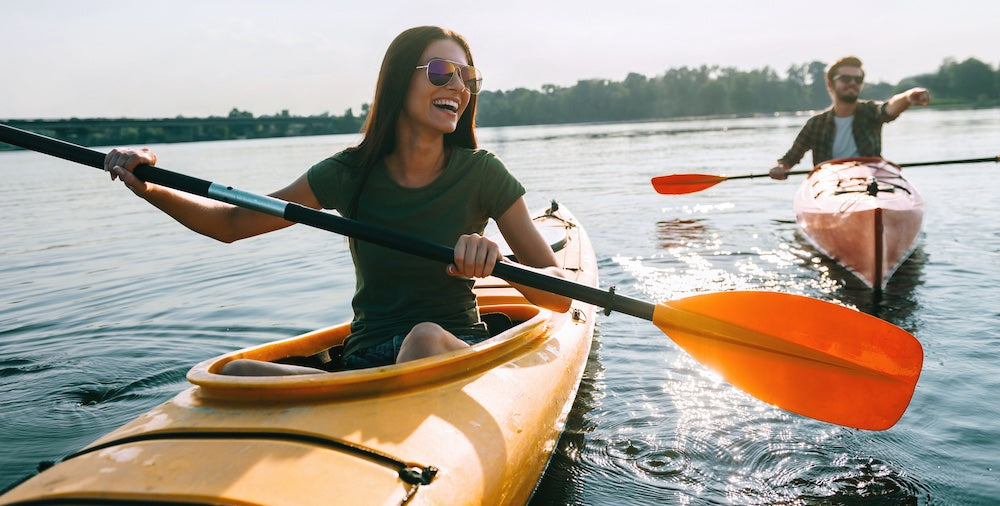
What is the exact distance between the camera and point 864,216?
600cm

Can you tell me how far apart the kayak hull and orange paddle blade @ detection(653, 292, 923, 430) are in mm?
3132

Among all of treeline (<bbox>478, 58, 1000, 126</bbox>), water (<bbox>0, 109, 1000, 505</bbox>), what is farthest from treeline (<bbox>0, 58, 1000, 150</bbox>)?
water (<bbox>0, 109, 1000, 505</bbox>)

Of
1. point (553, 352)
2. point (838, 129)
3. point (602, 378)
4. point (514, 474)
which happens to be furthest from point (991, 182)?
point (514, 474)

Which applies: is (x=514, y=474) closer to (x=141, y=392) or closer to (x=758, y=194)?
(x=141, y=392)

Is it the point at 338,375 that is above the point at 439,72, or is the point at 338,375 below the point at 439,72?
below

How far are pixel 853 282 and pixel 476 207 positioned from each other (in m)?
4.67

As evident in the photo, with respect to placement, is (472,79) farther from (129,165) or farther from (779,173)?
(779,173)

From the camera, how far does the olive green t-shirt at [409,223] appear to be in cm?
277

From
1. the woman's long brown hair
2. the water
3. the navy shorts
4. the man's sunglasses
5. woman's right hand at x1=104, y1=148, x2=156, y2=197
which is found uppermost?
the man's sunglasses

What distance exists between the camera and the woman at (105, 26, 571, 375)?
2.73 m

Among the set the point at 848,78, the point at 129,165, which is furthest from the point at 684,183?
the point at 129,165

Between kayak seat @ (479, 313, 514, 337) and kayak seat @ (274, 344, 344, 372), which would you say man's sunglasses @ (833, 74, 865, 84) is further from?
kayak seat @ (274, 344, 344, 372)

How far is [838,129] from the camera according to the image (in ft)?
27.3

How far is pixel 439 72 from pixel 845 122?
7103 mm
